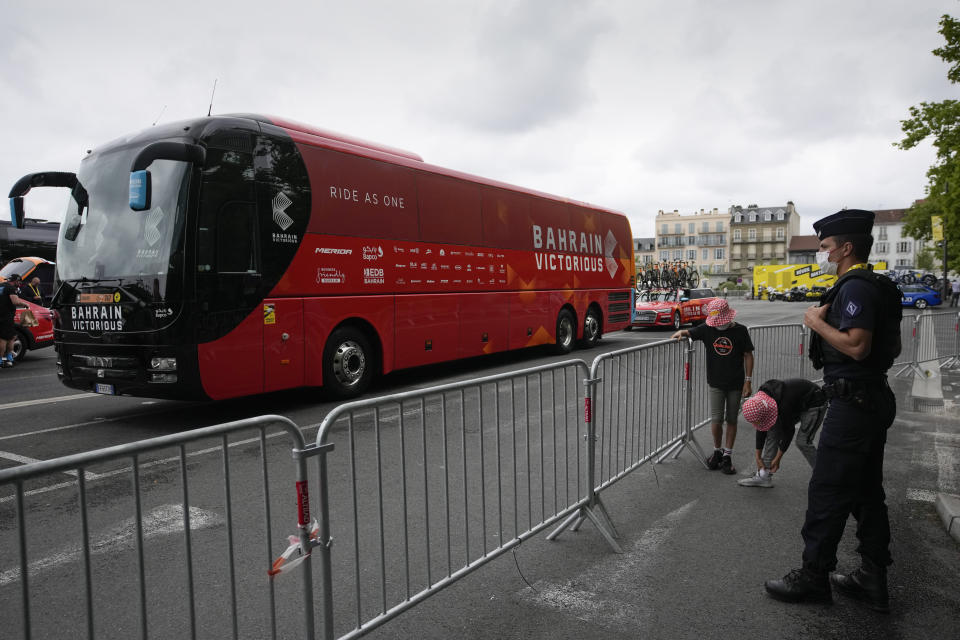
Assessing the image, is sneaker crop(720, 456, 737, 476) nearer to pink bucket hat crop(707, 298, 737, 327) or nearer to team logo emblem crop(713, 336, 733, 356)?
team logo emblem crop(713, 336, 733, 356)

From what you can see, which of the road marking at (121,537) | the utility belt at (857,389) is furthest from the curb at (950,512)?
the road marking at (121,537)

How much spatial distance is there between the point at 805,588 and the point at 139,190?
6470 millimetres

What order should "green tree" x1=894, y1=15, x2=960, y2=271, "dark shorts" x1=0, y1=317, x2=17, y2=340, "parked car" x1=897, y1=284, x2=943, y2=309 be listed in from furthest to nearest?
"parked car" x1=897, y1=284, x2=943, y2=309
"green tree" x1=894, y1=15, x2=960, y2=271
"dark shorts" x1=0, y1=317, x2=17, y2=340

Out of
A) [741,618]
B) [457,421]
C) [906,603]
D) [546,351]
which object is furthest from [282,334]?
[546,351]

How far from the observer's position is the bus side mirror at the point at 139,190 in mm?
6273

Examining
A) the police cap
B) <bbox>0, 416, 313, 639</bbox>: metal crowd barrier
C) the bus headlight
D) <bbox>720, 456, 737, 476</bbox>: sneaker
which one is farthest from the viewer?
the bus headlight

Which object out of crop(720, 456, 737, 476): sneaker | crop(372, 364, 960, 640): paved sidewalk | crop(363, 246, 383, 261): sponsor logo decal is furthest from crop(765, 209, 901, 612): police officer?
crop(363, 246, 383, 261): sponsor logo decal

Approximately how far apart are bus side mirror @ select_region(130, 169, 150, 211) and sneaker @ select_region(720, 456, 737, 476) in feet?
19.7

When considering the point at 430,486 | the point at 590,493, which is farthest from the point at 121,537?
the point at 590,493

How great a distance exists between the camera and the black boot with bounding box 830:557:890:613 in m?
3.15

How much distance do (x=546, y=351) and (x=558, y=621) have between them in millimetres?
11776

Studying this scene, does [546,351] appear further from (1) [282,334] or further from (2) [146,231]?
(2) [146,231]

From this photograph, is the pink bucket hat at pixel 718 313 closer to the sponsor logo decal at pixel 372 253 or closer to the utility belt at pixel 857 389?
the utility belt at pixel 857 389

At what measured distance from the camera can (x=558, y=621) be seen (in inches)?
119
